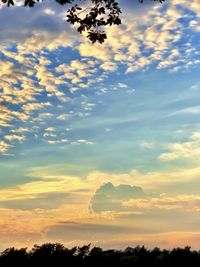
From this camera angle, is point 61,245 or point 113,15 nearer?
point 113,15

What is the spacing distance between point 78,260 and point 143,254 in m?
14.3

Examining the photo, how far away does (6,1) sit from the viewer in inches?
679

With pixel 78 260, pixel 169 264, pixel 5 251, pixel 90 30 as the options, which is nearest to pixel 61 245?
pixel 78 260

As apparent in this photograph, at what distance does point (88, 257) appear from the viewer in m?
98.9

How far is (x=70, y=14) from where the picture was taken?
753 inches

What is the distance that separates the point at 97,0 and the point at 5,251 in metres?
87.3

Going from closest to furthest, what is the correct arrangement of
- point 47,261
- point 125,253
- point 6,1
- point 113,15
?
point 6,1, point 113,15, point 47,261, point 125,253

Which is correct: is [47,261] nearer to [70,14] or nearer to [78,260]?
[78,260]

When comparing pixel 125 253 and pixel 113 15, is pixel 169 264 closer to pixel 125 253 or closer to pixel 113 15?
pixel 125 253

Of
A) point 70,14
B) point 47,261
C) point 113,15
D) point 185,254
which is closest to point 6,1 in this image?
point 70,14

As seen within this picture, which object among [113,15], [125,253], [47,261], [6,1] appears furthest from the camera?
[125,253]

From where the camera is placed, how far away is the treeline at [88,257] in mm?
97375

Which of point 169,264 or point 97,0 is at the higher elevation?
point 97,0

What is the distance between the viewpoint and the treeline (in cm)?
9738
